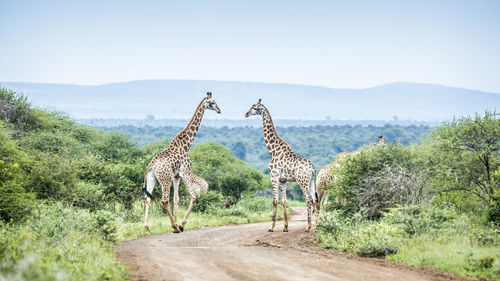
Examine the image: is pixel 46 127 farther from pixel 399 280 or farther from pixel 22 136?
pixel 399 280

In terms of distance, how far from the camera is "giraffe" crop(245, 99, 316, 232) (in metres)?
18.2

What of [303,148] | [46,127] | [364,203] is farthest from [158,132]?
[364,203]

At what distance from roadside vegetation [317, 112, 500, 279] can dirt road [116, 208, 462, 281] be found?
77 centimetres

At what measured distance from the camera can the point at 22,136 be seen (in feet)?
91.8

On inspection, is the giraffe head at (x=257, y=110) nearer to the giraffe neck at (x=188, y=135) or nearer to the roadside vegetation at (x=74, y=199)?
the giraffe neck at (x=188, y=135)

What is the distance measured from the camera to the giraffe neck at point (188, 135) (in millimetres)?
19311

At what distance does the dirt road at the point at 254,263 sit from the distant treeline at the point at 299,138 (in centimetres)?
9404

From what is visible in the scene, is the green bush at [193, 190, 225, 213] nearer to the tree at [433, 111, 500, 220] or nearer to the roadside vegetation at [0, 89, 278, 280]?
the roadside vegetation at [0, 89, 278, 280]

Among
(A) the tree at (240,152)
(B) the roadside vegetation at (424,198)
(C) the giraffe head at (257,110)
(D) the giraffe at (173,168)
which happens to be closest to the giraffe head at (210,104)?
(D) the giraffe at (173,168)

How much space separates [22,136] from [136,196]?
25.4ft

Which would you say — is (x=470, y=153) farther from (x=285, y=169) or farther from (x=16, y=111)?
(x=16, y=111)

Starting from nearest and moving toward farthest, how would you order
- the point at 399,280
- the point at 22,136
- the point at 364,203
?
the point at 399,280 → the point at 364,203 → the point at 22,136

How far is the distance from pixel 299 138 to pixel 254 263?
136162 millimetres

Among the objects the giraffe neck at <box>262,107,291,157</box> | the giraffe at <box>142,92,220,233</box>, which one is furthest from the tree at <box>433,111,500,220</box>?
the giraffe at <box>142,92,220,233</box>
